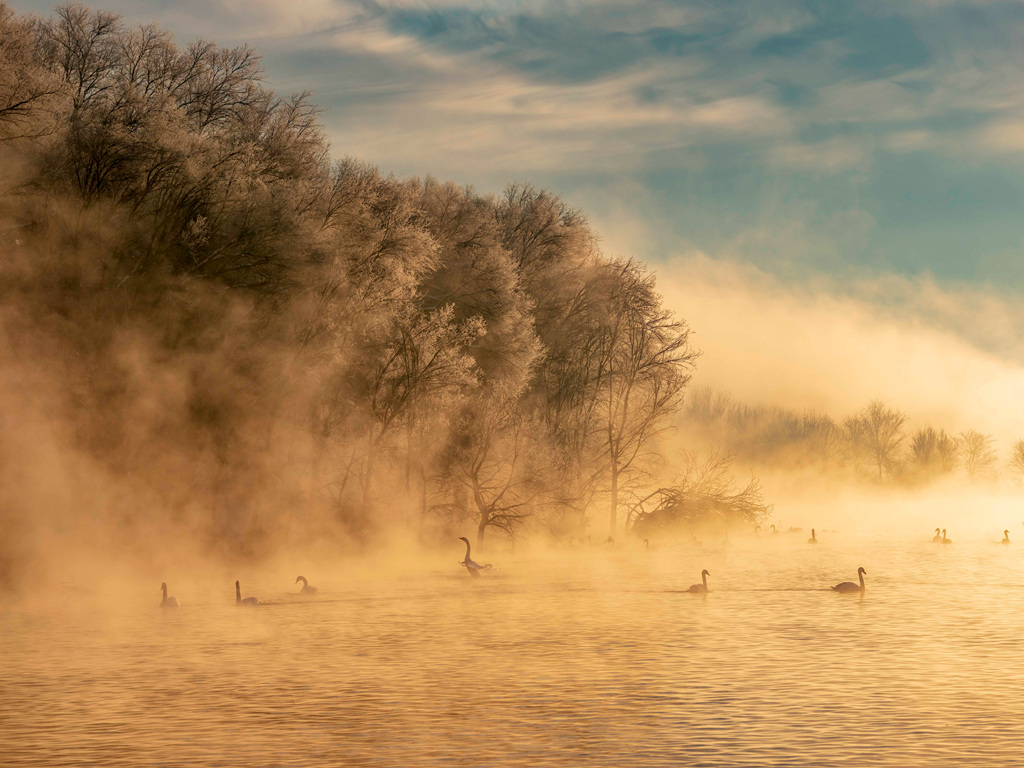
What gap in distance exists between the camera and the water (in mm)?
11609

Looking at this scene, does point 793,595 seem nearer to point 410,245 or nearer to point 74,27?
point 410,245

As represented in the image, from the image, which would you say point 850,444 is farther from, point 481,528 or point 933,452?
point 481,528

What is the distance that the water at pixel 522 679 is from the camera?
11609mm

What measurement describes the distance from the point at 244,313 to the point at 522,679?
19710mm

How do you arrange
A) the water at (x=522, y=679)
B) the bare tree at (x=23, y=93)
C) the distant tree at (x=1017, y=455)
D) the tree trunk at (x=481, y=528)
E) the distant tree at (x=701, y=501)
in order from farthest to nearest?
the distant tree at (x=1017, y=455), the distant tree at (x=701, y=501), the tree trunk at (x=481, y=528), the bare tree at (x=23, y=93), the water at (x=522, y=679)

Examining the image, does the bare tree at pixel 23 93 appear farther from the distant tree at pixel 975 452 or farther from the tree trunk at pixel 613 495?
the distant tree at pixel 975 452

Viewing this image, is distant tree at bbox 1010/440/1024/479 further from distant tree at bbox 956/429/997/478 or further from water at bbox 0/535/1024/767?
water at bbox 0/535/1024/767

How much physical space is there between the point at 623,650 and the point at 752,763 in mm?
7661

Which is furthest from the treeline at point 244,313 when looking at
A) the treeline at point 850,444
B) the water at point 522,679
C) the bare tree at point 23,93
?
the treeline at point 850,444

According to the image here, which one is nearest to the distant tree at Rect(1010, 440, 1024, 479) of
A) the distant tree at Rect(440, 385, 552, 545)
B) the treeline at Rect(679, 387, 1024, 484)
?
the treeline at Rect(679, 387, 1024, 484)

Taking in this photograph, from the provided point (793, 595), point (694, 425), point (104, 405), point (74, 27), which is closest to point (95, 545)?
point (104, 405)

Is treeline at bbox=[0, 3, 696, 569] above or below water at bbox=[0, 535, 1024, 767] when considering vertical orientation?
above

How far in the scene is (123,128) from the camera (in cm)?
2980

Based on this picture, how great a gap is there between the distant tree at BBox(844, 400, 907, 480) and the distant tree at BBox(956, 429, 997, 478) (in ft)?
30.6
